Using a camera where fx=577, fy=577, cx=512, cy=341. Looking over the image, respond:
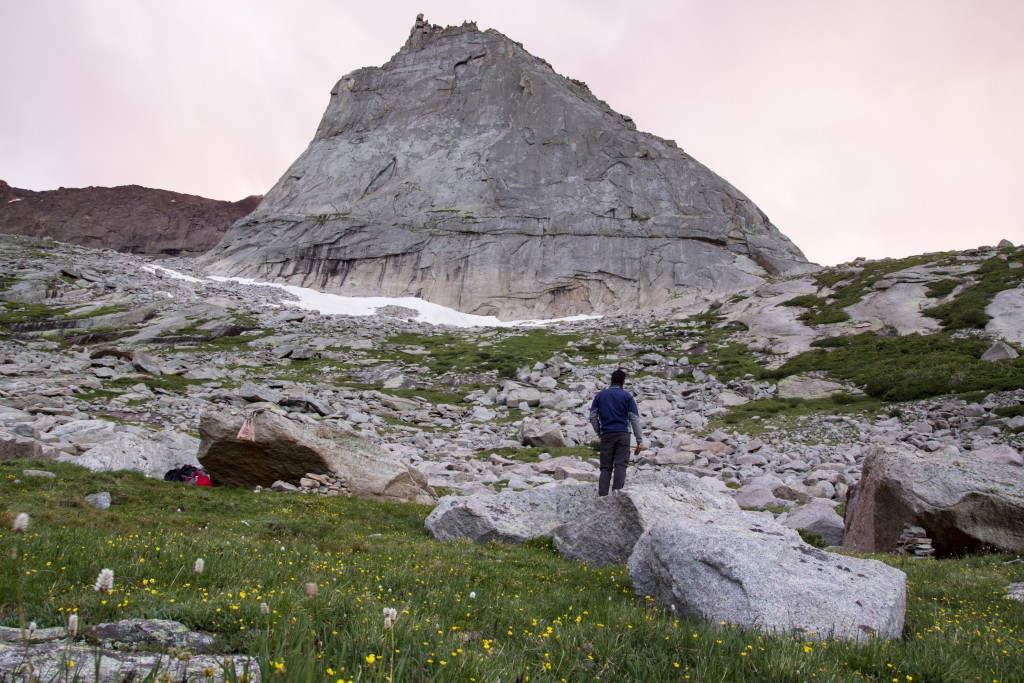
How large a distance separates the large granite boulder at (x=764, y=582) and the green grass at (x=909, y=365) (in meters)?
32.3

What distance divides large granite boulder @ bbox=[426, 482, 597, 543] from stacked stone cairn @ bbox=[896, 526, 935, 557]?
276 inches

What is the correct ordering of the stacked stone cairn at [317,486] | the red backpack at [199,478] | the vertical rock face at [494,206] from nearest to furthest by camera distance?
the red backpack at [199,478]
the stacked stone cairn at [317,486]
the vertical rock face at [494,206]

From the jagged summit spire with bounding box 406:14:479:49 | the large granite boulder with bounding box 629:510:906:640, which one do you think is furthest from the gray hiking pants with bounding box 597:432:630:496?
the jagged summit spire with bounding box 406:14:479:49

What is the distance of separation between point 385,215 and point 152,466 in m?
115

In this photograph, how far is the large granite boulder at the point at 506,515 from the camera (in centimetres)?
1305

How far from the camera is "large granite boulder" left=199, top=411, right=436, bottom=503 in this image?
17.7 meters

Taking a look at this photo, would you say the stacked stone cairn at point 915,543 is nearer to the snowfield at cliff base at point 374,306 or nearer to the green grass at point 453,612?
the green grass at point 453,612

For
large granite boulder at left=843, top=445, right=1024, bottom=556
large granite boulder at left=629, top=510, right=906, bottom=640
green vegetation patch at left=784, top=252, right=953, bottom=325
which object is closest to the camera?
large granite boulder at left=629, top=510, right=906, bottom=640

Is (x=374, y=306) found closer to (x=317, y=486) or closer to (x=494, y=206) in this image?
(x=494, y=206)

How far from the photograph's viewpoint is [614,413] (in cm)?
1520

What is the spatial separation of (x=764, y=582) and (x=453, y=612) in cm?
369

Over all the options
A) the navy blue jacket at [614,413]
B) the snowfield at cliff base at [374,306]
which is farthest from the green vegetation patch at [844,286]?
the navy blue jacket at [614,413]

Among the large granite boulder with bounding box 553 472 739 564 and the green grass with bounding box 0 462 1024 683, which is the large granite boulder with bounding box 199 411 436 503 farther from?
the large granite boulder with bounding box 553 472 739 564

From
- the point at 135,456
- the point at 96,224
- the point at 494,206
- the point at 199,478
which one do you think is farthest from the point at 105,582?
the point at 96,224
